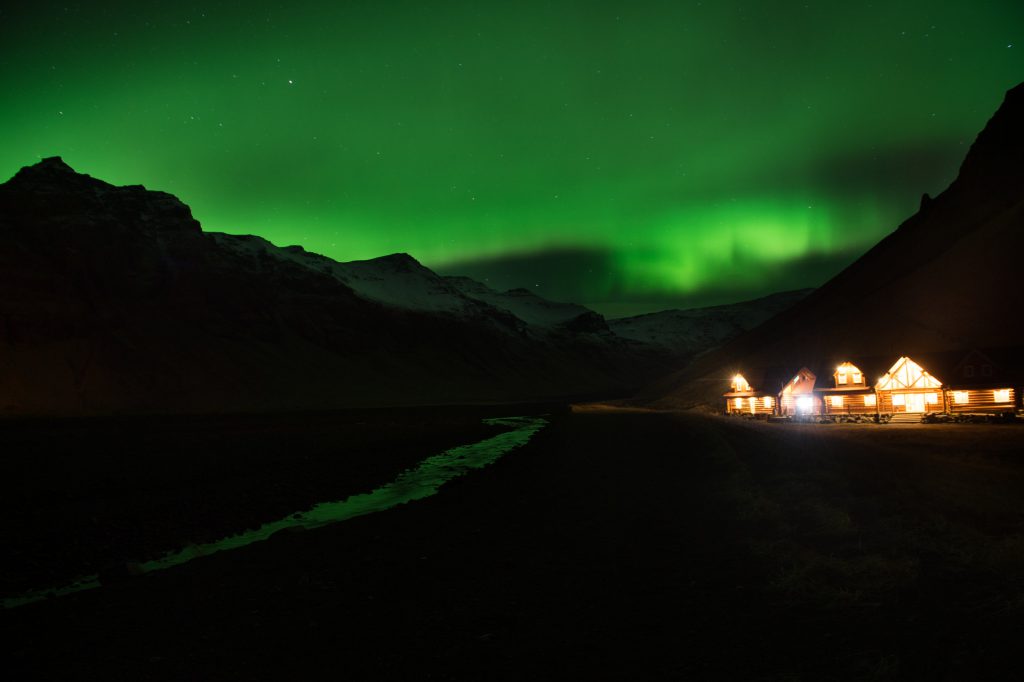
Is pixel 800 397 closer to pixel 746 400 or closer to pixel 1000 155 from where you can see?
pixel 746 400

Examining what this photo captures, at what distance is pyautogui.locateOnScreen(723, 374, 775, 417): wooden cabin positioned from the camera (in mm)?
79625

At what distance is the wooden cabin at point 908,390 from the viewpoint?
57719mm

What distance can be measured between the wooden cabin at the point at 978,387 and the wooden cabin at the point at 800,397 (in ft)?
46.2

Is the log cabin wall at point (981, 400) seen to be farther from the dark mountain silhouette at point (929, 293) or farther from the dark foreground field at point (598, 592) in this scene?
the dark foreground field at point (598, 592)

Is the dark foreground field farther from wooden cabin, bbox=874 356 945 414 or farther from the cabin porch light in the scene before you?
the cabin porch light

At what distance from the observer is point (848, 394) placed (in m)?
65.2

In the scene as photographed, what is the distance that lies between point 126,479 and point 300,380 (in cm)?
12743

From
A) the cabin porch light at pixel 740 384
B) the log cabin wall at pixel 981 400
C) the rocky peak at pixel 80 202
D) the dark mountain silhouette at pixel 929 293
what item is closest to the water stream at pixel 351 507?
the log cabin wall at pixel 981 400

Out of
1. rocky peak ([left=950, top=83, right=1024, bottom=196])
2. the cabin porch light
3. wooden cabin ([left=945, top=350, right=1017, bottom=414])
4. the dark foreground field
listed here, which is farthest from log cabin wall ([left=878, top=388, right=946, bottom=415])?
rocky peak ([left=950, top=83, right=1024, bottom=196])

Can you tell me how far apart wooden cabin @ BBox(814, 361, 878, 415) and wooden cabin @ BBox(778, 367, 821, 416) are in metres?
1.25

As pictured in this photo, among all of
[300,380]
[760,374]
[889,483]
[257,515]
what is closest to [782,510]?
[889,483]

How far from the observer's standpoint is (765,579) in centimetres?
1211

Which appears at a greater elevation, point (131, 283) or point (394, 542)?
point (131, 283)

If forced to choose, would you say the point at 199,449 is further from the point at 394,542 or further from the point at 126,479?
the point at 394,542
